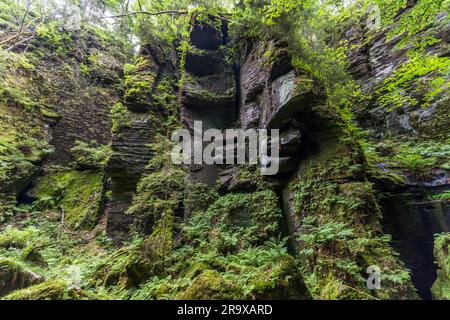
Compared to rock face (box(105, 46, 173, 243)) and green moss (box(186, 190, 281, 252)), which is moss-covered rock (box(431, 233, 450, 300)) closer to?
green moss (box(186, 190, 281, 252))

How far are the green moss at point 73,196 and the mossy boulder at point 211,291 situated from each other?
27.1 ft

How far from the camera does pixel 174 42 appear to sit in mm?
12922

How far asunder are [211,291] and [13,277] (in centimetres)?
473

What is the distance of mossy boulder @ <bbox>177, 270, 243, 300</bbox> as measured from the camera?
3.36 m

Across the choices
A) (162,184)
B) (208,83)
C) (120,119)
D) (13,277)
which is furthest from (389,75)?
(13,277)

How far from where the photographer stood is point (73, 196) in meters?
10.7

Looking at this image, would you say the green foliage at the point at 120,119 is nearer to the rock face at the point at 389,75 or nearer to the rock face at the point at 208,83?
the rock face at the point at 208,83

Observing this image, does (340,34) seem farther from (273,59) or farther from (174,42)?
(174,42)

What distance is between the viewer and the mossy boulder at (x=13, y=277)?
4.60 metres

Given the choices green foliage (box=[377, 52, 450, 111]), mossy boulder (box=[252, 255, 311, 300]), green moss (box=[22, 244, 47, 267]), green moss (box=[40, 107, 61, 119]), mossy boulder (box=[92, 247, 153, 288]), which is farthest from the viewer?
green moss (box=[40, 107, 61, 119])

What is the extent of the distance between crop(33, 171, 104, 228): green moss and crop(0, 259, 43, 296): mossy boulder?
493 centimetres

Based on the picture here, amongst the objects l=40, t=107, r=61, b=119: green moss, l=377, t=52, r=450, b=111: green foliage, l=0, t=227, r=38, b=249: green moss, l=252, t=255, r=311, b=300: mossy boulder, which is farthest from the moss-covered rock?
l=40, t=107, r=61, b=119: green moss

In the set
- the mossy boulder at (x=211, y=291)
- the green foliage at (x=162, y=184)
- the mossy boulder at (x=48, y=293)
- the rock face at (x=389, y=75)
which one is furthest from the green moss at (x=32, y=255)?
the rock face at (x=389, y=75)
